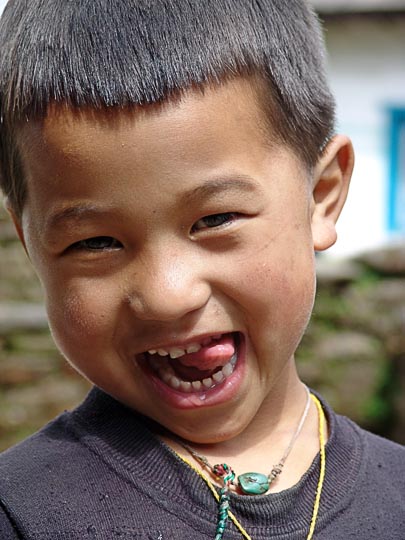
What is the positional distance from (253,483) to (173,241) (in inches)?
17.8

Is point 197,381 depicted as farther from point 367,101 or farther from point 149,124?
point 367,101

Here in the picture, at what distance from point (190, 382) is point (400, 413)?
11.8 ft

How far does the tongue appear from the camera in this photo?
1.41m

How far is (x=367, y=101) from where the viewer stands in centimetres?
800

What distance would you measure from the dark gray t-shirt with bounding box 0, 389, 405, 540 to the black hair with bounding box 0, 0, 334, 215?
42 cm

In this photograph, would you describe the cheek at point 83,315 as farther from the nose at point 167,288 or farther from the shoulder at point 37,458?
the shoulder at point 37,458

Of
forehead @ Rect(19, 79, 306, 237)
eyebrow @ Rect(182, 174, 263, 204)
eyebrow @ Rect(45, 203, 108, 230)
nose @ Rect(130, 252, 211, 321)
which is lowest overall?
nose @ Rect(130, 252, 211, 321)

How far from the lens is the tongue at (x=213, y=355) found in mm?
1408

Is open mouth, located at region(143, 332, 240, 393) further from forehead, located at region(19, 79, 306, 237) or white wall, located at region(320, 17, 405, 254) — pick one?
white wall, located at region(320, 17, 405, 254)

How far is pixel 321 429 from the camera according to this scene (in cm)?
169

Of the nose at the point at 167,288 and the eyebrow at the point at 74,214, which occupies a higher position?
the eyebrow at the point at 74,214

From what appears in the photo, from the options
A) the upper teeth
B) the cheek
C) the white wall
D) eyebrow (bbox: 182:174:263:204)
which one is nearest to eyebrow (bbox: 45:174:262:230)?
eyebrow (bbox: 182:174:263:204)

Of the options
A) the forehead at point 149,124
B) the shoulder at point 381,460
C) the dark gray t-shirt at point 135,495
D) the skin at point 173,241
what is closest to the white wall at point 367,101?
the shoulder at point 381,460

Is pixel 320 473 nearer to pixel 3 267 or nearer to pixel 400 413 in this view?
pixel 400 413
